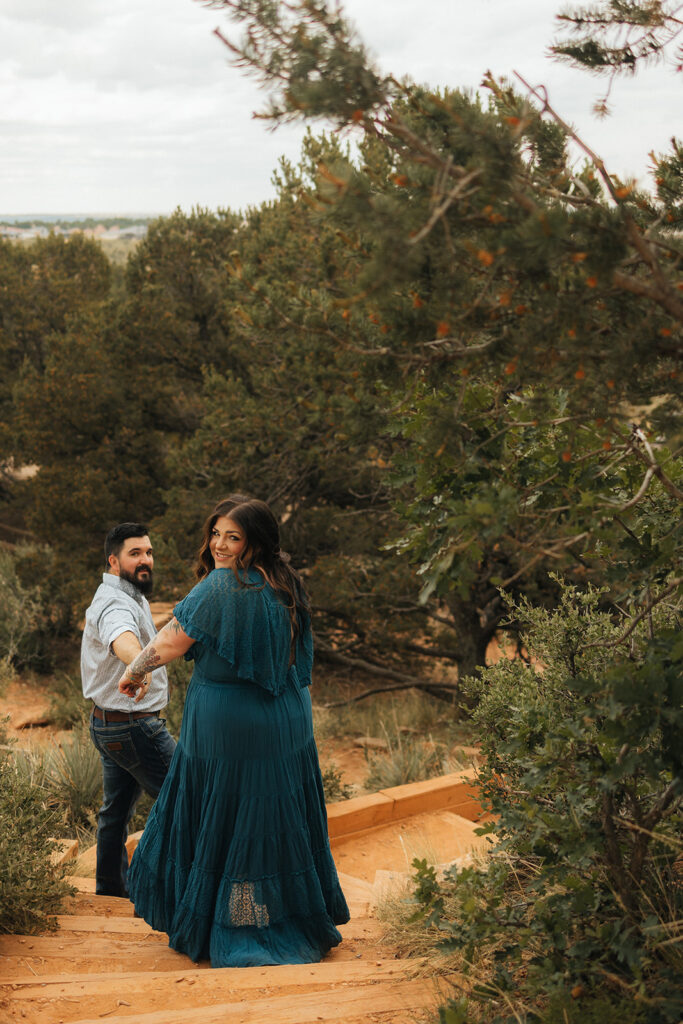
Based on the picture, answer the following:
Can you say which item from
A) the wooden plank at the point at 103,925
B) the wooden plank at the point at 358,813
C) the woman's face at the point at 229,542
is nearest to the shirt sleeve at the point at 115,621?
the woman's face at the point at 229,542

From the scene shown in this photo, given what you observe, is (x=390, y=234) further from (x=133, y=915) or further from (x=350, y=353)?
(x=133, y=915)

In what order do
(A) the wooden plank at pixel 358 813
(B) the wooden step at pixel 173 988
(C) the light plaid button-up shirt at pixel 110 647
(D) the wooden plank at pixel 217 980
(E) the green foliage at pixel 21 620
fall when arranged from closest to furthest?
(B) the wooden step at pixel 173 988 → (D) the wooden plank at pixel 217 980 → (C) the light plaid button-up shirt at pixel 110 647 → (A) the wooden plank at pixel 358 813 → (E) the green foliage at pixel 21 620

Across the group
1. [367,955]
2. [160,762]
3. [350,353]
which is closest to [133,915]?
[160,762]

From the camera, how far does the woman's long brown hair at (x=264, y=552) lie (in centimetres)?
333

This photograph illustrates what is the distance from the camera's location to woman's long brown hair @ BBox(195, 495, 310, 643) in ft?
10.9

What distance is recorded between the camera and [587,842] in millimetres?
2199

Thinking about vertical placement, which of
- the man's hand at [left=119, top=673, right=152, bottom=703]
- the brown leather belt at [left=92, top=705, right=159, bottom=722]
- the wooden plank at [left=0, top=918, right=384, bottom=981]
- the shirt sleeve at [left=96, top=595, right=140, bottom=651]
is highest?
the shirt sleeve at [left=96, top=595, right=140, bottom=651]

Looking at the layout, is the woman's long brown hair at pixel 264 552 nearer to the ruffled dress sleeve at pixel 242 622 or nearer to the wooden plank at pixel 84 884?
the ruffled dress sleeve at pixel 242 622

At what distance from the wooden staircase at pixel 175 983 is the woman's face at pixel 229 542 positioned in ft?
3.87

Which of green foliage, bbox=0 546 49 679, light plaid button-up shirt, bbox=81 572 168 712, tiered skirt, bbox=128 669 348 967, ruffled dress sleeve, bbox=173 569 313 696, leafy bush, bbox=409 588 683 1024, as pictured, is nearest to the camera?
leafy bush, bbox=409 588 683 1024

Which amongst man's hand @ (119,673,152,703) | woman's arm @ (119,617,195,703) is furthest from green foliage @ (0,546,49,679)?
woman's arm @ (119,617,195,703)

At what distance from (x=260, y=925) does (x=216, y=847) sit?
0.33 meters

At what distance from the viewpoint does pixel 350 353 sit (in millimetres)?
2025

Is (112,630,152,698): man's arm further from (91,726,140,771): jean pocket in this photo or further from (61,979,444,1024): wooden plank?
(61,979,444,1024): wooden plank
